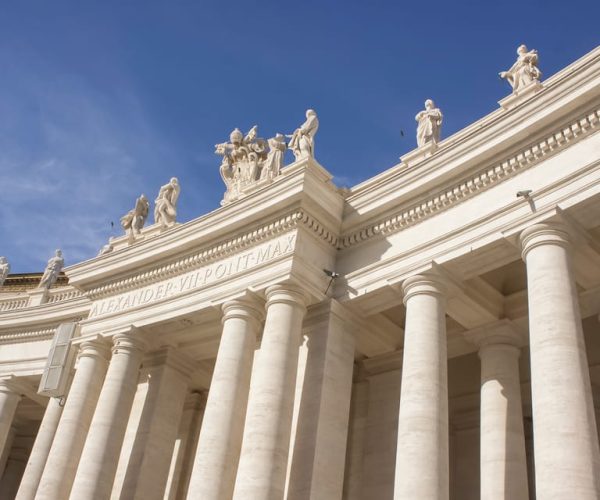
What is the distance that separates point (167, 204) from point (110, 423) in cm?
1174

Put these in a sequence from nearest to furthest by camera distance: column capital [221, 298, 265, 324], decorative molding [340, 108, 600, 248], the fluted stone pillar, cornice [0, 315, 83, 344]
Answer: decorative molding [340, 108, 600, 248] → the fluted stone pillar → column capital [221, 298, 265, 324] → cornice [0, 315, 83, 344]

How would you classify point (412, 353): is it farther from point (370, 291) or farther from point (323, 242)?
point (323, 242)

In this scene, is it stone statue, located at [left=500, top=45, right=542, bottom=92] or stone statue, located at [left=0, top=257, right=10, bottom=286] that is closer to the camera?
Result: stone statue, located at [left=500, top=45, right=542, bottom=92]

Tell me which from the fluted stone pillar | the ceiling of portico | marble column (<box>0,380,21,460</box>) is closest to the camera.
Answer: the fluted stone pillar

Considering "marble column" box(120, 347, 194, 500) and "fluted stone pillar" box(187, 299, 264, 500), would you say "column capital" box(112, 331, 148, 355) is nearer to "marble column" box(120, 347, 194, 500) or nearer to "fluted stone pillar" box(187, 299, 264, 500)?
"marble column" box(120, 347, 194, 500)

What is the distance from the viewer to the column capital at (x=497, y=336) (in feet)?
95.8

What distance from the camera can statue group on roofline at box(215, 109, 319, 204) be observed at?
107ft

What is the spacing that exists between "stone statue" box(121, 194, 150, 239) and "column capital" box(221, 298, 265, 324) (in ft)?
38.8

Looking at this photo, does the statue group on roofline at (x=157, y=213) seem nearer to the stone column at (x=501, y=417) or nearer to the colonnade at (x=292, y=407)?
the colonnade at (x=292, y=407)

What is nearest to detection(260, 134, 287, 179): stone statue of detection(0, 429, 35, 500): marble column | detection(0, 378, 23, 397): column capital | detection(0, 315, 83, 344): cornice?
detection(0, 315, 83, 344): cornice

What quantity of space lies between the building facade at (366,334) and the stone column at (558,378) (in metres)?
0.06

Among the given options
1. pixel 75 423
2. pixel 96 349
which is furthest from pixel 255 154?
pixel 75 423

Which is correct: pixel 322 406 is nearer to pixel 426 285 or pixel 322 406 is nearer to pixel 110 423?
pixel 426 285

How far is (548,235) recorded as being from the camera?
2308 centimetres
